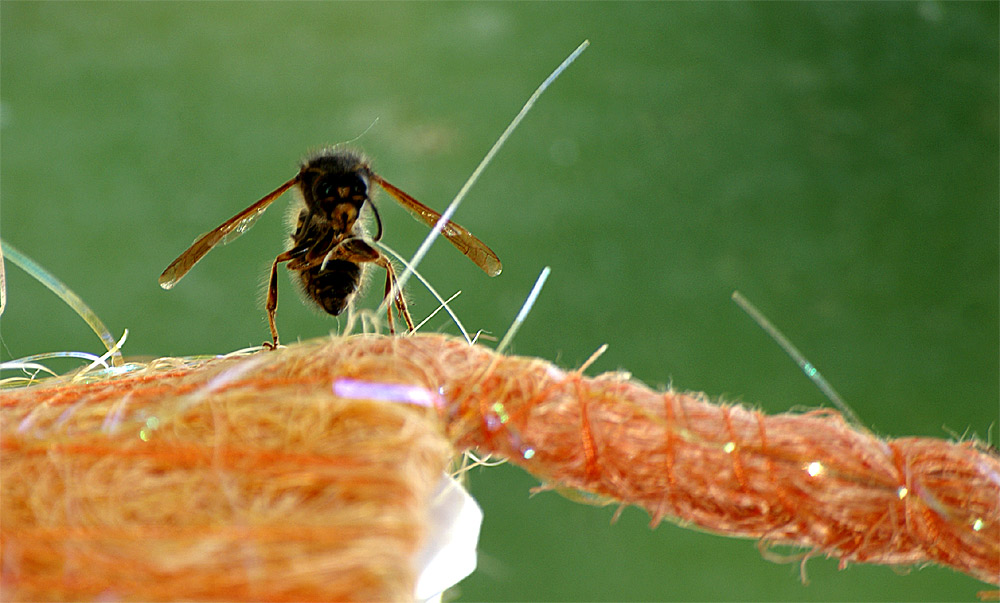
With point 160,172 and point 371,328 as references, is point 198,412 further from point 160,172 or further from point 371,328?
point 160,172

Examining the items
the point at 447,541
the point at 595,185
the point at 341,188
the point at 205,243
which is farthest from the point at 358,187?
the point at 595,185

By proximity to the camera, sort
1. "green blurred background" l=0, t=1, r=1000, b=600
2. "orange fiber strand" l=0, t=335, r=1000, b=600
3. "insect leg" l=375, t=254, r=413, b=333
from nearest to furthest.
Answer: "orange fiber strand" l=0, t=335, r=1000, b=600, "insect leg" l=375, t=254, r=413, b=333, "green blurred background" l=0, t=1, r=1000, b=600

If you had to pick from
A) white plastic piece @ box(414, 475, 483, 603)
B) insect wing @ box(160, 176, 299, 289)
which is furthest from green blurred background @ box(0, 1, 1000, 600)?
white plastic piece @ box(414, 475, 483, 603)

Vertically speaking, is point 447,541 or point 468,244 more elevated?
point 468,244

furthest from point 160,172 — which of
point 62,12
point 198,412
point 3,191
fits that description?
point 198,412

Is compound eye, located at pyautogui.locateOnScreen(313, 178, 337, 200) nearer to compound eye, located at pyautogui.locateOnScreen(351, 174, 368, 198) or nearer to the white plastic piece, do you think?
compound eye, located at pyautogui.locateOnScreen(351, 174, 368, 198)

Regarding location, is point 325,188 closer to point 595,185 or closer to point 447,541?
point 447,541
